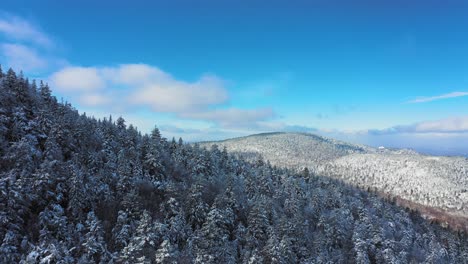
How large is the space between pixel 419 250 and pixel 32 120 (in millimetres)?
107904

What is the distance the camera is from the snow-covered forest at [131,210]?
39.9 meters

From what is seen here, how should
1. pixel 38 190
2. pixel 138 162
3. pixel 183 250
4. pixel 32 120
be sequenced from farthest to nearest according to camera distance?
pixel 138 162 < pixel 32 120 < pixel 183 250 < pixel 38 190

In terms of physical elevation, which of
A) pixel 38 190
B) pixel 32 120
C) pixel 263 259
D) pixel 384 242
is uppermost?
pixel 32 120

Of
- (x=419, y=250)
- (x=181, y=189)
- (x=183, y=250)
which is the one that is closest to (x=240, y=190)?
(x=181, y=189)

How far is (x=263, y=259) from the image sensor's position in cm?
5031

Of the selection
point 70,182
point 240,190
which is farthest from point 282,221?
point 70,182

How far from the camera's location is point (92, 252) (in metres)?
37.6

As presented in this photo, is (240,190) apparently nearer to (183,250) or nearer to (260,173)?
(260,173)

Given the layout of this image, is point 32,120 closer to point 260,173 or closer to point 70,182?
point 70,182

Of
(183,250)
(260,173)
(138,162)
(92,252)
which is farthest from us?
(260,173)

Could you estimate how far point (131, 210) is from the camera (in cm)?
5059

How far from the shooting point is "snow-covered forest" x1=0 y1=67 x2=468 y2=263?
39906mm

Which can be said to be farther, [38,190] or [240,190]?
[240,190]

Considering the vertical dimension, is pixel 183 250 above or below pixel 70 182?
below
